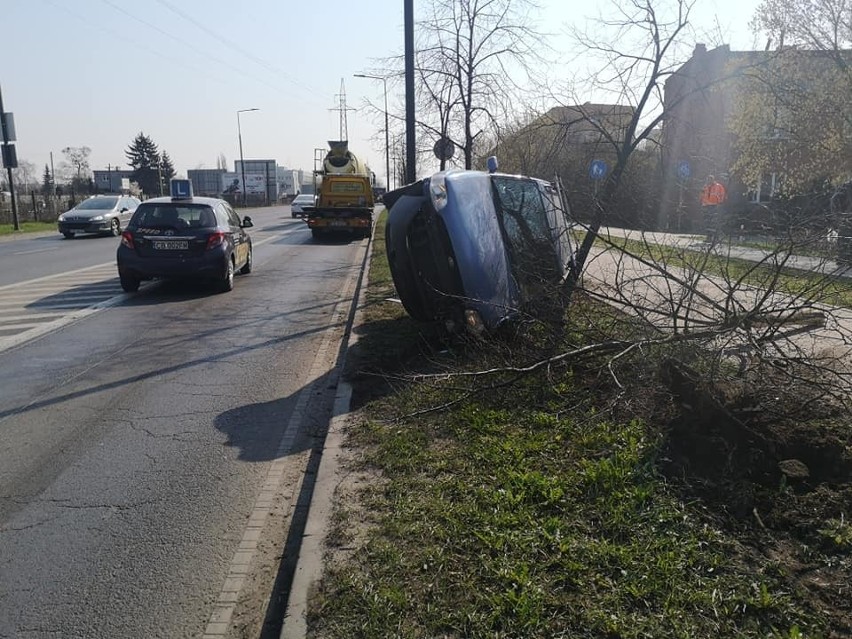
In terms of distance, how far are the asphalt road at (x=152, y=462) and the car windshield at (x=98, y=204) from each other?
59.5ft

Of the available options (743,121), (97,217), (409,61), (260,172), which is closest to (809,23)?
(743,121)

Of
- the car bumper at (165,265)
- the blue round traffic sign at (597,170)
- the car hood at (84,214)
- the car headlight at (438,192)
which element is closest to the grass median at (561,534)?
the car headlight at (438,192)

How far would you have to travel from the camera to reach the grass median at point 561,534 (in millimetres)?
2584

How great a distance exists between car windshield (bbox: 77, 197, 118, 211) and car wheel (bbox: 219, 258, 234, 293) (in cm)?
1735

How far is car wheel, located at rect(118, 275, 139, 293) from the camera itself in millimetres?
11338

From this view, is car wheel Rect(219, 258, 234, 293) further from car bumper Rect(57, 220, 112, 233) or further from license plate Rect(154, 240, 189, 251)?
car bumper Rect(57, 220, 112, 233)

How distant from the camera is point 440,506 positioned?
354cm

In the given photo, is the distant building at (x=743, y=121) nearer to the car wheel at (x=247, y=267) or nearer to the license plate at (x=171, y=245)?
the license plate at (x=171, y=245)

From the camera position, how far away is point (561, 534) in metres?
3.18

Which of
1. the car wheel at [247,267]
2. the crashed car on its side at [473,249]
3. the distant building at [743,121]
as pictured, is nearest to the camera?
the crashed car on its side at [473,249]

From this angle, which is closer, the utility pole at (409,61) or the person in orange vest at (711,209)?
the person in orange vest at (711,209)

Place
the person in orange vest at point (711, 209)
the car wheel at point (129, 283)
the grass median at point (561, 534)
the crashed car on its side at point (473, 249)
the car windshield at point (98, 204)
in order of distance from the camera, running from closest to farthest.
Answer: the grass median at point (561, 534)
the person in orange vest at point (711, 209)
the crashed car on its side at point (473, 249)
the car wheel at point (129, 283)
the car windshield at point (98, 204)

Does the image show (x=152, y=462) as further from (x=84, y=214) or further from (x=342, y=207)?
(x=84, y=214)

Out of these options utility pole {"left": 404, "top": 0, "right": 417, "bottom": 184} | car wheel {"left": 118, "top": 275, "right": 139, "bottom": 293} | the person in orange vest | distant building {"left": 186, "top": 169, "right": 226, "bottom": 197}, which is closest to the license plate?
car wheel {"left": 118, "top": 275, "right": 139, "bottom": 293}
